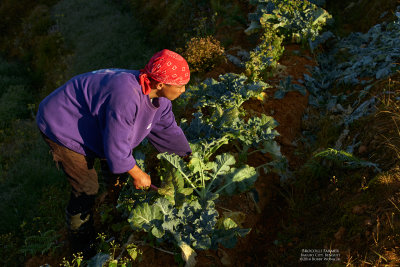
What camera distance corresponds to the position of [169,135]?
316 centimetres

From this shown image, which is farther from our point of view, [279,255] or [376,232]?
[279,255]

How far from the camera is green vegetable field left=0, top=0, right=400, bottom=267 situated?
2744 mm

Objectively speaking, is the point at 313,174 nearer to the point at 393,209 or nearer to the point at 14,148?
the point at 393,209

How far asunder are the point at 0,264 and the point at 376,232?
174 inches

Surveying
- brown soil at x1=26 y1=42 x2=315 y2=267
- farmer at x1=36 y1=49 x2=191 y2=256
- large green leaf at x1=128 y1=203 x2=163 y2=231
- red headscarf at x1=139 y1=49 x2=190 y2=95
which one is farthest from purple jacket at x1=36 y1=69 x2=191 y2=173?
brown soil at x1=26 y1=42 x2=315 y2=267

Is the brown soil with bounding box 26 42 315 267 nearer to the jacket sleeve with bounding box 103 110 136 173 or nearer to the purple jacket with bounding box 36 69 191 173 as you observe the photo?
the jacket sleeve with bounding box 103 110 136 173

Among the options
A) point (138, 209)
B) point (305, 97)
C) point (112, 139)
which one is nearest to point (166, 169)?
point (138, 209)

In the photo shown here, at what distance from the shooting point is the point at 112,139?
8.04 feet

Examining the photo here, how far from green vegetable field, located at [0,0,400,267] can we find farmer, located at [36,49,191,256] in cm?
33

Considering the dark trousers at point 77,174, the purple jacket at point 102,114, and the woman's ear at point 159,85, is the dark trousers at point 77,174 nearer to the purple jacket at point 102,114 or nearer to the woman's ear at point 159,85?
the purple jacket at point 102,114

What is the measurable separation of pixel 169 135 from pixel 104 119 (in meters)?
0.78

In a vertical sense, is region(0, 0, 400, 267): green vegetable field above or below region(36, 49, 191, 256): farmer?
below

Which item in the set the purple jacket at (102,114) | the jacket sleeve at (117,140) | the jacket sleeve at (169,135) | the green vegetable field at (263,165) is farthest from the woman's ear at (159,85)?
the green vegetable field at (263,165)

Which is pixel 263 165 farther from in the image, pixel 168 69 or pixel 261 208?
→ pixel 168 69
